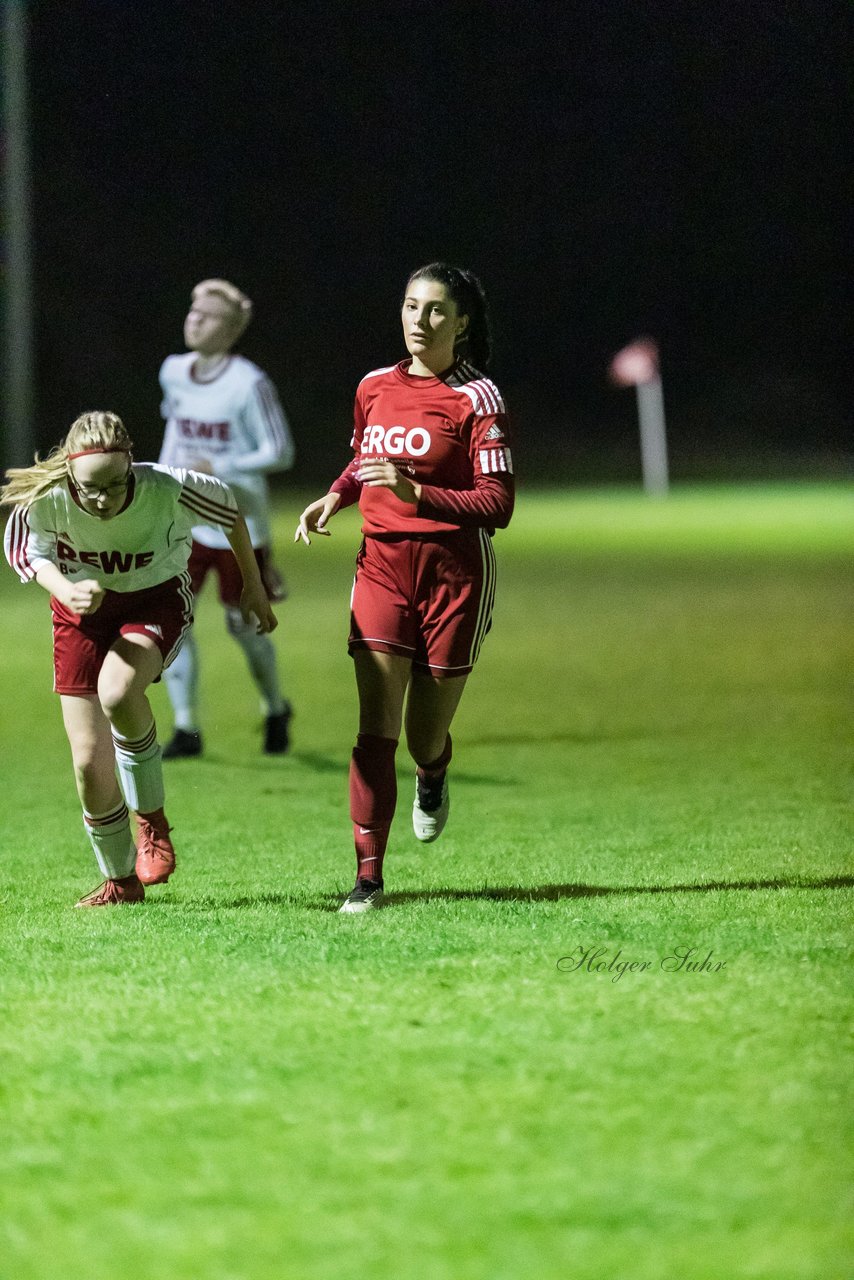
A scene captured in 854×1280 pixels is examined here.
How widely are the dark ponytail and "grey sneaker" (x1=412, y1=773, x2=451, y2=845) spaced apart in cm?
150

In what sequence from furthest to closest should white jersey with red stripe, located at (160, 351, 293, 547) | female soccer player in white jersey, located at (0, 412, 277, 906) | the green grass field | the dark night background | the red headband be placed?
1. the dark night background
2. white jersey with red stripe, located at (160, 351, 293, 547)
3. female soccer player in white jersey, located at (0, 412, 277, 906)
4. the red headband
5. the green grass field

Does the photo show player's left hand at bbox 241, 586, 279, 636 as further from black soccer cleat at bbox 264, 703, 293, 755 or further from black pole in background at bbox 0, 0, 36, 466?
black pole in background at bbox 0, 0, 36, 466

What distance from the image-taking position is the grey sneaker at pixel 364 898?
5.70 meters

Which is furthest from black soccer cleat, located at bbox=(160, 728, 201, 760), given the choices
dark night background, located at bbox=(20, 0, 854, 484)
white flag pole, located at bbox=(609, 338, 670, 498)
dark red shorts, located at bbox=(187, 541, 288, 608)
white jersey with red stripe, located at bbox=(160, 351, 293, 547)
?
dark night background, located at bbox=(20, 0, 854, 484)

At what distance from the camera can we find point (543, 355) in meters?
54.1

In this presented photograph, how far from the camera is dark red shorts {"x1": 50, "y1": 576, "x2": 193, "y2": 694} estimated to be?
5723 mm

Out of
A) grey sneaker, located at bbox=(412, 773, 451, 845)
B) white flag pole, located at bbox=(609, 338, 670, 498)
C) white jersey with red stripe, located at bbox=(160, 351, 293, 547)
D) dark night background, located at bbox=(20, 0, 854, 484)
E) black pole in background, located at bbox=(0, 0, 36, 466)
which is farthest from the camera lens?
dark night background, located at bbox=(20, 0, 854, 484)

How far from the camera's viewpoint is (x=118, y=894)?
5898mm

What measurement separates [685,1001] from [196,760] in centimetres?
525

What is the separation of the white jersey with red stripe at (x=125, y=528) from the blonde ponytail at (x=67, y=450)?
0.17ft

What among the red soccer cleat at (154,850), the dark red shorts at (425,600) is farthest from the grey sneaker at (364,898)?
the dark red shorts at (425,600)

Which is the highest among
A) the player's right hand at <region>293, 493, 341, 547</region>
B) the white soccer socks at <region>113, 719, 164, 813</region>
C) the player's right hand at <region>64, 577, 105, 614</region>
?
the player's right hand at <region>293, 493, 341, 547</region>

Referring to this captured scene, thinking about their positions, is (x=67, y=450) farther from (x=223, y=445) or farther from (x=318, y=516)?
(x=223, y=445)

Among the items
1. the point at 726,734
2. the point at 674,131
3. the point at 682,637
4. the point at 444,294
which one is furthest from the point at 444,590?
the point at 674,131
